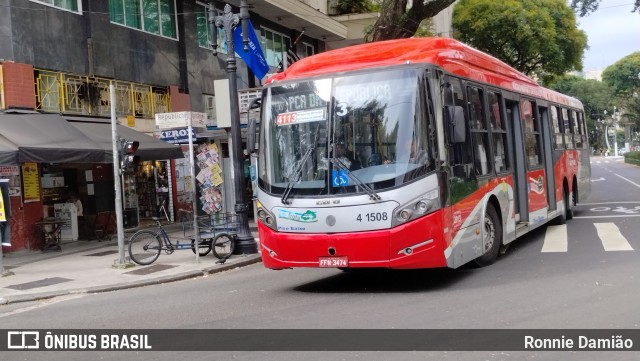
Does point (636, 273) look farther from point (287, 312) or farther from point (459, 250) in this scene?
point (287, 312)

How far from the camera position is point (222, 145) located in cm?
2334

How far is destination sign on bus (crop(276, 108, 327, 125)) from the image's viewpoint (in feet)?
26.3

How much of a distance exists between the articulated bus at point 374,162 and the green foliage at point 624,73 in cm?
7312

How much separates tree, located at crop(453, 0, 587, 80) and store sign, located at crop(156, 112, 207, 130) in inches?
1048

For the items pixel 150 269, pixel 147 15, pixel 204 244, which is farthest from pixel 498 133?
pixel 147 15

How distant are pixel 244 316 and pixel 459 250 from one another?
3.00 meters

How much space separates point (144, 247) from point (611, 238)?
9.31 m

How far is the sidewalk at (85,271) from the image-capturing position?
36.0 feet

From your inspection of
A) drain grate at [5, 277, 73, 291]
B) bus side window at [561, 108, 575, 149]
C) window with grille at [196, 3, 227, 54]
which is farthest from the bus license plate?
window with grille at [196, 3, 227, 54]

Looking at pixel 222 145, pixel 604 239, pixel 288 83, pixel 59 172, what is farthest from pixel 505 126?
pixel 222 145

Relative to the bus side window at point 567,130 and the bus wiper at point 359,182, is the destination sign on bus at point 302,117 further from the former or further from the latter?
the bus side window at point 567,130

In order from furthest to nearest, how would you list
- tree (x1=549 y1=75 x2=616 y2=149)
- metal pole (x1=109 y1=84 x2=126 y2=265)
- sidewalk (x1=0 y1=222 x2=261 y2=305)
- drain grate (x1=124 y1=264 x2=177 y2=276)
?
1. tree (x1=549 y1=75 x2=616 y2=149)
2. metal pole (x1=109 y1=84 x2=126 y2=265)
3. drain grate (x1=124 y1=264 x2=177 y2=276)
4. sidewalk (x1=0 y1=222 x2=261 y2=305)

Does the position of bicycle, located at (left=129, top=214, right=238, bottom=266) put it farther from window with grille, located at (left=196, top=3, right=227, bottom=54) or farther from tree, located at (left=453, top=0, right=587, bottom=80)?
tree, located at (left=453, top=0, right=587, bottom=80)

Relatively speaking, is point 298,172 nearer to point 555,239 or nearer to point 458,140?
point 458,140
